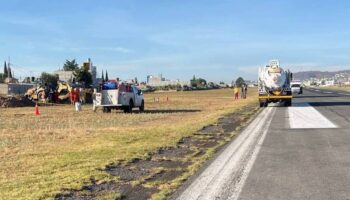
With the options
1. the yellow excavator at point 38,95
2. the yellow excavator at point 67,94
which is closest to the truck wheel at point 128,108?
the yellow excavator at point 67,94

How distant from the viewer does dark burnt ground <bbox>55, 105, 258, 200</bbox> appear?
8.27 meters

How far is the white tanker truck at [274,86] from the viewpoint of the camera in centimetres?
3788

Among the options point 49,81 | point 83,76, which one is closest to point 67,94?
point 49,81

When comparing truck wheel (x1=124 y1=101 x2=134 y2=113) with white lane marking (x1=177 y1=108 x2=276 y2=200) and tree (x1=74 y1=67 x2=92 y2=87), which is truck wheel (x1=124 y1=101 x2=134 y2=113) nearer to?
white lane marking (x1=177 y1=108 x2=276 y2=200)

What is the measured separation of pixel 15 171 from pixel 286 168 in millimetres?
5227

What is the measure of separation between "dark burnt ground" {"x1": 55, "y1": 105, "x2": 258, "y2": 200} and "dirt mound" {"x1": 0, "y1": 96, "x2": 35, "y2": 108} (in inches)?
1269

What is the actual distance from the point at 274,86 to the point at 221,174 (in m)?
29.0

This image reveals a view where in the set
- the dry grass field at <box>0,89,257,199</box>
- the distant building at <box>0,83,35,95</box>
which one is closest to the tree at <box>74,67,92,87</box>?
the distant building at <box>0,83,35,95</box>

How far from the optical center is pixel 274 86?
3809cm

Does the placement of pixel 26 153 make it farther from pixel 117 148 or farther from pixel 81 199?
pixel 81 199

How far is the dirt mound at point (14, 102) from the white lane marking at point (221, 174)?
33.9m

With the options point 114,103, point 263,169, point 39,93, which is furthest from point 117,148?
point 39,93

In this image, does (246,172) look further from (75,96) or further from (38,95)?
(38,95)

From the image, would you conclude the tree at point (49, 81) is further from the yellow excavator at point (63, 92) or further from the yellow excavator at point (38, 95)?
the yellow excavator at point (38, 95)
